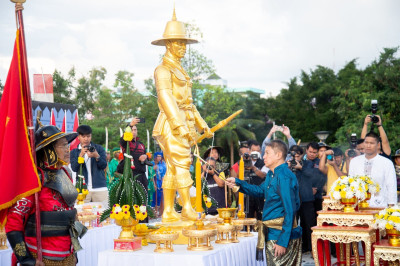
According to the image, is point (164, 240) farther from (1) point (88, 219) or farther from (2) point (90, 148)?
(2) point (90, 148)

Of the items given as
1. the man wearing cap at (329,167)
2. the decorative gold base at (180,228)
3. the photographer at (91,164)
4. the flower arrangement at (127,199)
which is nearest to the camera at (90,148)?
the photographer at (91,164)

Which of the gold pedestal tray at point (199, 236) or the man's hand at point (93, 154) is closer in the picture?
the gold pedestal tray at point (199, 236)

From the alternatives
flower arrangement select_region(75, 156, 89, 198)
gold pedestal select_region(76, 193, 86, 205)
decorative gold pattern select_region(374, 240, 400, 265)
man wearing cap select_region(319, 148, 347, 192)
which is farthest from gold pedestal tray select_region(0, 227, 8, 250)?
man wearing cap select_region(319, 148, 347, 192)

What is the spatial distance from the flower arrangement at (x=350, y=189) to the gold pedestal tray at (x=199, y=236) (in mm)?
1818

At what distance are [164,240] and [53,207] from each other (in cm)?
127

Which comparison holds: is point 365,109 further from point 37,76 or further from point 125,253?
point 125,253

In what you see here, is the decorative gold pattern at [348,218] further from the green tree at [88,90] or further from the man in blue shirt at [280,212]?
the green tree at [88,90]

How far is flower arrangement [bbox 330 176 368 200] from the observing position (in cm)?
570

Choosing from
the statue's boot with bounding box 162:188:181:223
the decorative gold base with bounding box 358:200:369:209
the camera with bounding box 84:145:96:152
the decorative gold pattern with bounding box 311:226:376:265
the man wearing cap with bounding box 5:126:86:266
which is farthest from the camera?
the camera with bounding box 84:145:96:152

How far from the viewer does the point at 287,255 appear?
4566 millimetres

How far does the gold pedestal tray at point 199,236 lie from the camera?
453 cm

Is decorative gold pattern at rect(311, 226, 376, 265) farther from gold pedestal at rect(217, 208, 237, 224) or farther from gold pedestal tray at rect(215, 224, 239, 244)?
gold pedestal at rect(217, 208, 237, 224)

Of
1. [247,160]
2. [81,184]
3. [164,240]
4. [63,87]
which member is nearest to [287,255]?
[164,240]

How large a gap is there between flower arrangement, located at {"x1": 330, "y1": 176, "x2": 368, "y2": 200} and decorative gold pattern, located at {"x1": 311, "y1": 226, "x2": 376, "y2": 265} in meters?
0.40
